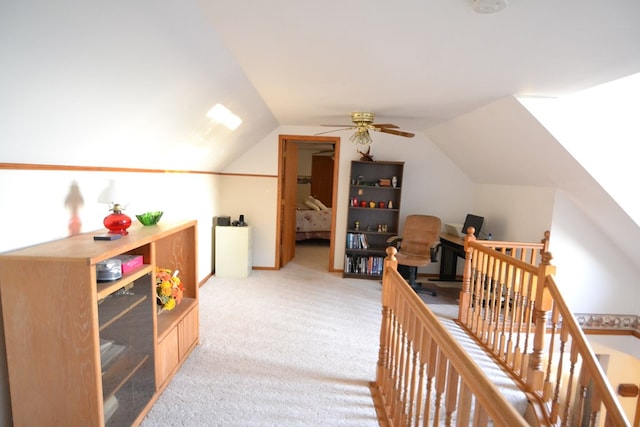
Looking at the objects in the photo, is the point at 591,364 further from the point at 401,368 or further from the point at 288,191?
the point at 288,191

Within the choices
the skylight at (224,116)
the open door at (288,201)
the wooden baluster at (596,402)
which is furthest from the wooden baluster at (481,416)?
the open door at (288,201)

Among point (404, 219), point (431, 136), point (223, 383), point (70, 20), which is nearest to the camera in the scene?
point (70, 20)

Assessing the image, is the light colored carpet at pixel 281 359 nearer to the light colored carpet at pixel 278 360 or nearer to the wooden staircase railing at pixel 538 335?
the light colored carpet at pixel 278 360

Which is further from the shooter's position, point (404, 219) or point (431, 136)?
point (404, 219)

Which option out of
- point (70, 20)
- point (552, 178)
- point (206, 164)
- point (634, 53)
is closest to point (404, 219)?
point (552, 178)

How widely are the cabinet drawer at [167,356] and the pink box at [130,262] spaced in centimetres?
56

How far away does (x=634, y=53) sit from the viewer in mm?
1778

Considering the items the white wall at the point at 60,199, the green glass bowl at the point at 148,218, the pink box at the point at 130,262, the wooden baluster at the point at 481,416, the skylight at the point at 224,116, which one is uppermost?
the skylight at the point at 224,116

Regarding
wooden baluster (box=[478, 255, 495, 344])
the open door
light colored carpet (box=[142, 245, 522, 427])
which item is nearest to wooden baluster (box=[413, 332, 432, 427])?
light colored carpet (box=[142, 245, 522, 427])

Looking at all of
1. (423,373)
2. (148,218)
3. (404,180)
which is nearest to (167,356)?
(148,218)

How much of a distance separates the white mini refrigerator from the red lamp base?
7.97 ft

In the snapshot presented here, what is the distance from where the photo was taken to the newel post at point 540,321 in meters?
2.22

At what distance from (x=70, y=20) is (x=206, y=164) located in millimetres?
2711

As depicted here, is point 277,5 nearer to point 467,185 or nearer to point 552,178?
point 552,178
